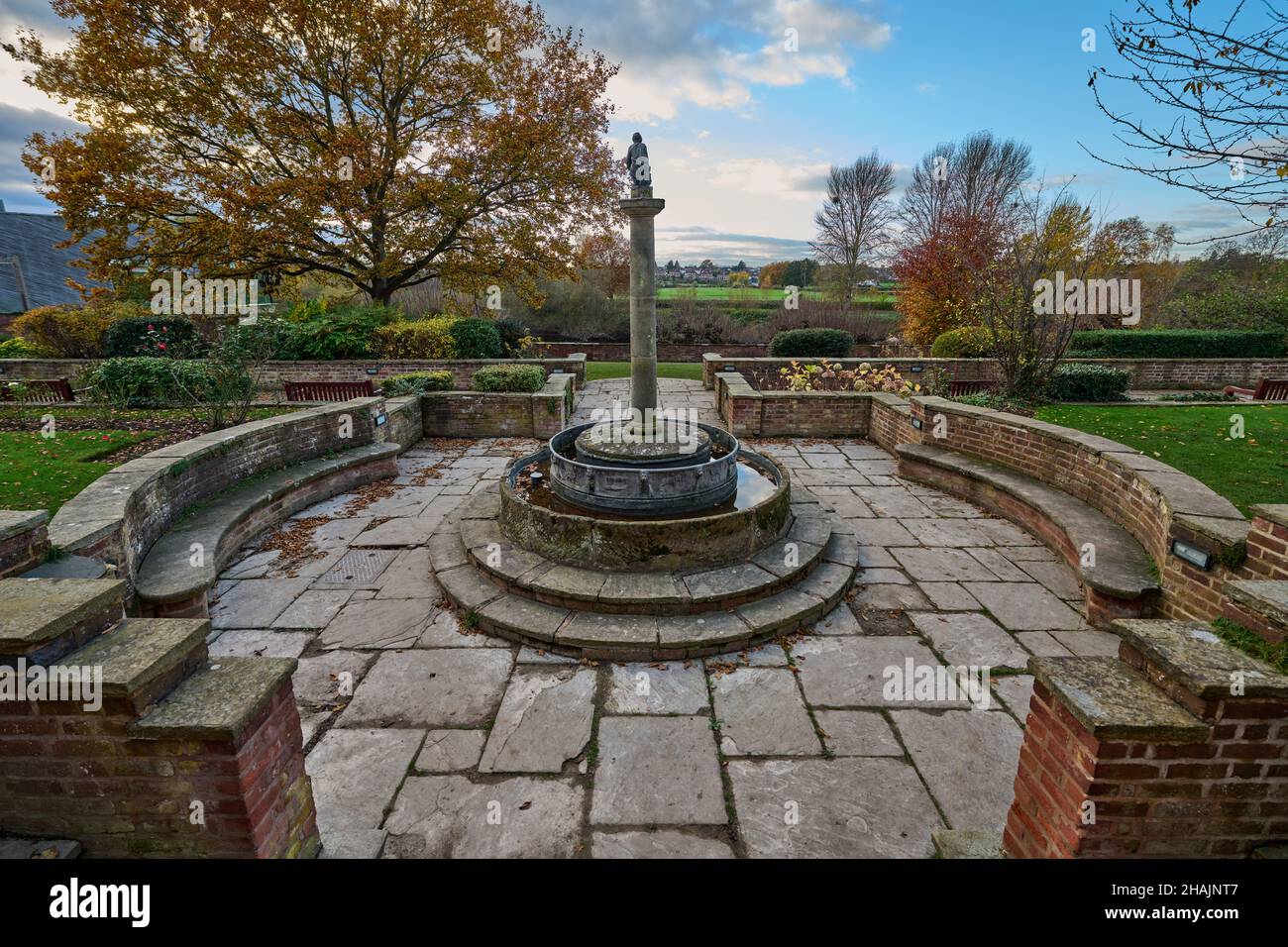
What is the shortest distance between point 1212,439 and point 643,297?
742cm

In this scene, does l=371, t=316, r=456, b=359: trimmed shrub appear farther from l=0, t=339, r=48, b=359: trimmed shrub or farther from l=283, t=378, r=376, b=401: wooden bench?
l=0, t=339, r=48, b=359: trimmed shrub

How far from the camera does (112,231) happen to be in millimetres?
14219

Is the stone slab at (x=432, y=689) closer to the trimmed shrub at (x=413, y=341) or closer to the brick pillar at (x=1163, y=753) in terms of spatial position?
the brick pillar at (x=1163, y=753)

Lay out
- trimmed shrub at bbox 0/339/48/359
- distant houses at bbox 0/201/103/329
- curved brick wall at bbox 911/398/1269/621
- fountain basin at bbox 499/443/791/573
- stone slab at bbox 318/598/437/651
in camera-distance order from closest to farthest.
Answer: curved brick wall at bbox 911/398/1269/621, stone slab at bbox 318/598/437/651, fountain basin at bbox 499/443/791/573, trimmed shrub at bbox 0/339/48/359, distant houses at bbox 0/201/103/329

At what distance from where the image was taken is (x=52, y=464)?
6250 mm

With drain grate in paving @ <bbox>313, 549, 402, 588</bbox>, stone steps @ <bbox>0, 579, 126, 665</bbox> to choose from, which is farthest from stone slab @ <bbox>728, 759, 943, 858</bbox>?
drain grate in paving @ <bbox>313, 549, 402, 588</bbox>

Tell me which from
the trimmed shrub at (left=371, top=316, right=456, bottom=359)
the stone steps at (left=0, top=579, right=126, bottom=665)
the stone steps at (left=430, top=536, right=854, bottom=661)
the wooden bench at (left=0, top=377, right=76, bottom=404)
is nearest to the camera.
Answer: the stone steps at (left=0, top=579, right=126, bottom=665)

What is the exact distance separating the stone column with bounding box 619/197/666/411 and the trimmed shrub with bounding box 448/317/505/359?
9692mm

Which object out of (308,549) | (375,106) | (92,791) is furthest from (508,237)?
(92,791)

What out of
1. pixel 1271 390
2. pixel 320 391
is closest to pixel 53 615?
pixel 320 391

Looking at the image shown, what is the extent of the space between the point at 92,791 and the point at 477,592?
280cm

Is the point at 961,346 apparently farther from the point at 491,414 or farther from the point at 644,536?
the point at 644,536

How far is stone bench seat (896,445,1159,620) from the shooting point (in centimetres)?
448
